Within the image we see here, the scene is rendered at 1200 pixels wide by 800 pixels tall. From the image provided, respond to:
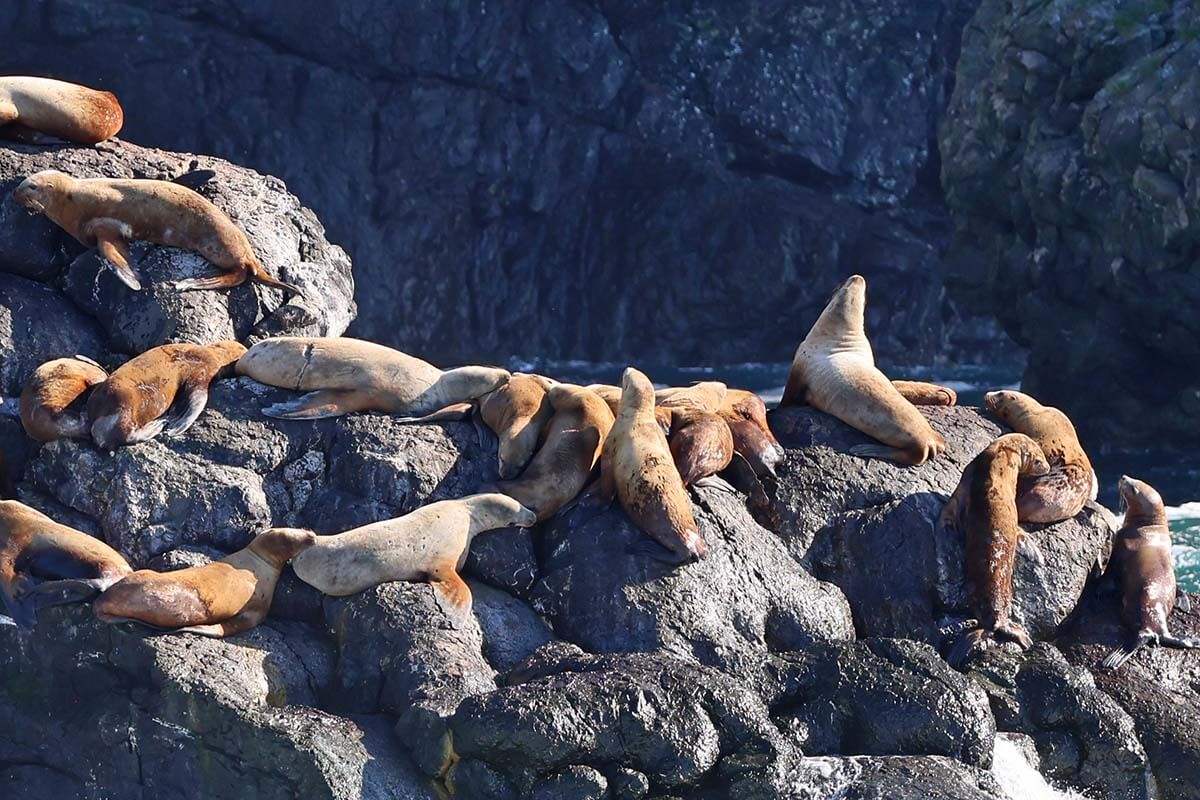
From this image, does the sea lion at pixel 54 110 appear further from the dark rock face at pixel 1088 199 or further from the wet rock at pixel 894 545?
the dark rock face at pixel 1088 199

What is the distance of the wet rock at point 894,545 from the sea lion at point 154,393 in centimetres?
353

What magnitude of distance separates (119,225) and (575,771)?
5091mm

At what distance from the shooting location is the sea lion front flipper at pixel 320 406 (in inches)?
412

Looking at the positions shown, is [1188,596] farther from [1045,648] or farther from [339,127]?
[339,127]

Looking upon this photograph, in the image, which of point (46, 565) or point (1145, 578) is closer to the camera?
point (46, 565)

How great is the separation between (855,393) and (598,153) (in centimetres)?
2618

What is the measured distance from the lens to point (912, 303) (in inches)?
1499

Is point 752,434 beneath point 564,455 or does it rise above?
above

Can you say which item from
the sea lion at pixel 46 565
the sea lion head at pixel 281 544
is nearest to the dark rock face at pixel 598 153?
the sea lion at pixel 46 565

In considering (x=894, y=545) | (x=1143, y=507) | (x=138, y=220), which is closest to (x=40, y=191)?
(x=138, y=220)

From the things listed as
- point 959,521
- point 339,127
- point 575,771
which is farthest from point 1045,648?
point 339,127

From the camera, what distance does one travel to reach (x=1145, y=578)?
11164 millimetres

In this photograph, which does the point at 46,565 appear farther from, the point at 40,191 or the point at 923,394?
the point at 923,394

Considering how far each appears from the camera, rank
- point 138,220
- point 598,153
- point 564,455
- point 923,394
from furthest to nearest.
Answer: point 598,153 → point 923,394 → point 138,220 → point 564,455
